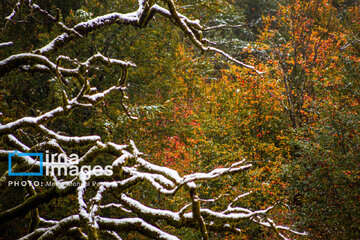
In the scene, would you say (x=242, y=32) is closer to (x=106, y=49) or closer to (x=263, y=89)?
(x=263, y=89)

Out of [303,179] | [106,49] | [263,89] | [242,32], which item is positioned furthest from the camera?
[242,32]

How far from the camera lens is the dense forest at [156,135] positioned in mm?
2959

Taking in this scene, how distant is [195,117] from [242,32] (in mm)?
16295

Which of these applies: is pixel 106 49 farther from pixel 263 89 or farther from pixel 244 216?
pixel 244 216

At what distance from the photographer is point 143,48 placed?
1316cm

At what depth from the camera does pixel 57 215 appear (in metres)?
9.52

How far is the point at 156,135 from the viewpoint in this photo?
1549 centimetres

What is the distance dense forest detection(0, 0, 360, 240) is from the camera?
9.71 ft

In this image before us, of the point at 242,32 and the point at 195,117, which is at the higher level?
the point at 242,32

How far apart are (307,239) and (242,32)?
23.8 m

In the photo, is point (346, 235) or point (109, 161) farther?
point (109, 161)

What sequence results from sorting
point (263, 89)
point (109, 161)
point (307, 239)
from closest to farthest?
1. point (307, 239)
2. point (109, 161)
3. point (263, 89)

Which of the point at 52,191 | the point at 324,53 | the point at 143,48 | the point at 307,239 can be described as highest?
the point at 143,48

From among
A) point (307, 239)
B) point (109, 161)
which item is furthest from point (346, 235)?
point (109, 161)
